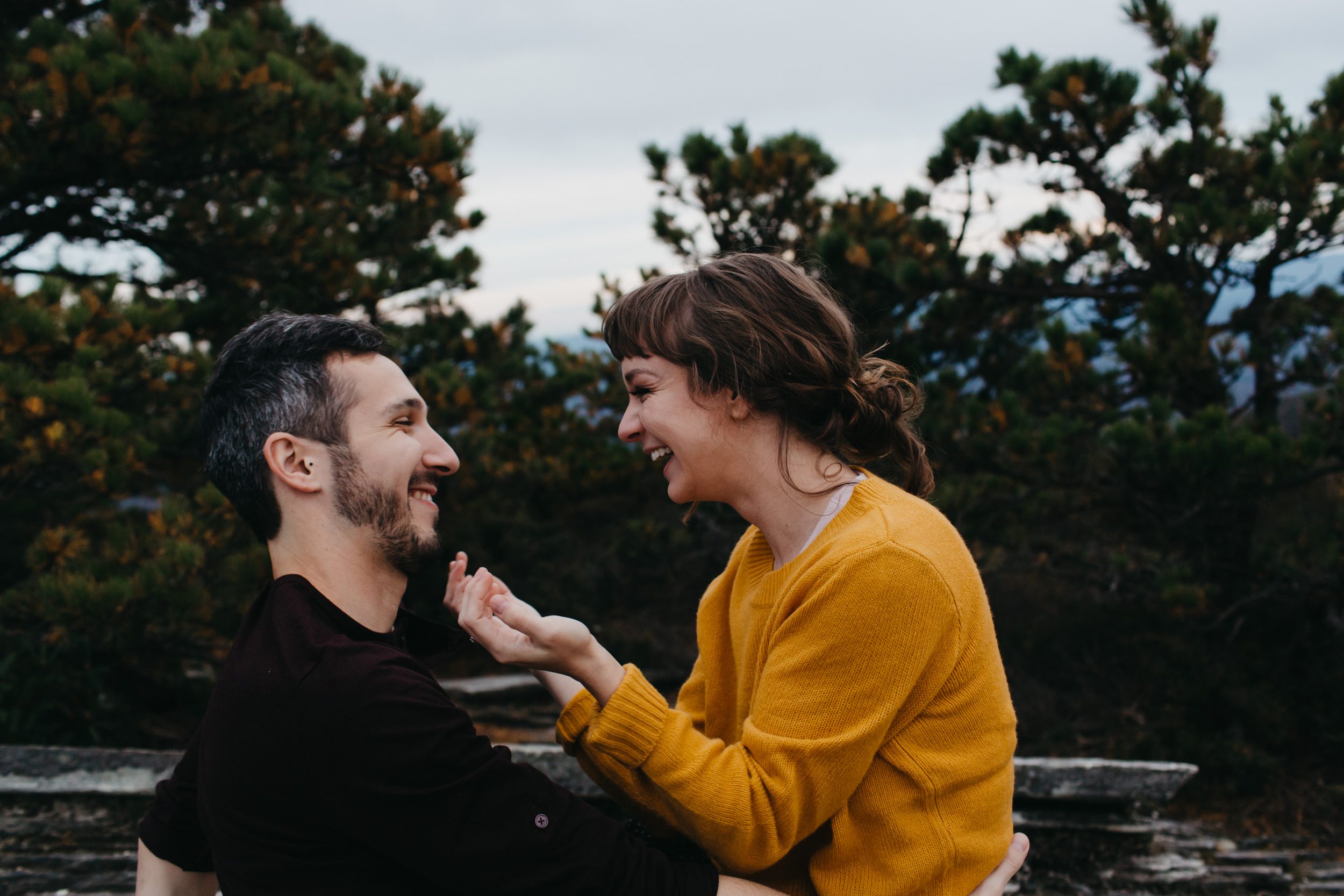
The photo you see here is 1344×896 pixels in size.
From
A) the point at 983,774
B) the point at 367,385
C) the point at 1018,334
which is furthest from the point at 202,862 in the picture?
the point at 1018,334

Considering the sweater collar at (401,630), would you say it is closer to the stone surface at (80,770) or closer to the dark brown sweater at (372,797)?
the dark brown sweater at (372,797)

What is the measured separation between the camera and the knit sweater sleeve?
1.52 m

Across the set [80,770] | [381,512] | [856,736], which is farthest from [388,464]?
[80,770]

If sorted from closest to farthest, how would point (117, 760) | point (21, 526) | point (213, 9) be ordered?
point (117, 760) → point (21, 526) → point (213, 9)

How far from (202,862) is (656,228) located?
5014mm

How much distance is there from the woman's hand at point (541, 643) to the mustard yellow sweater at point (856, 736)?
0.04 metres

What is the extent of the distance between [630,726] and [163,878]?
1045mm

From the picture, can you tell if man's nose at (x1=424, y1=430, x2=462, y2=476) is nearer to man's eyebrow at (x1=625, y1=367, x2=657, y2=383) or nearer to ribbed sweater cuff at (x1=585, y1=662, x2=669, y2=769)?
man's eyebrow at (x1=625, y1=367, x2=657, y2=383)

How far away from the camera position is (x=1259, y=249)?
520 centimetres

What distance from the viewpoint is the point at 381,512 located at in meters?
1.82

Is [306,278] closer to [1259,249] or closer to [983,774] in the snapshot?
[983,774]

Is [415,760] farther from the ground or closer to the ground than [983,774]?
farther from the ground

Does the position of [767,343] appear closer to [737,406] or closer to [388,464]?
[737,406]

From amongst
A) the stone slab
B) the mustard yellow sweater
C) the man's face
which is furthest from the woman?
the stone slab
